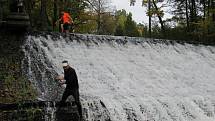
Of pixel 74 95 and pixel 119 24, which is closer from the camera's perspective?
pixel 74 95

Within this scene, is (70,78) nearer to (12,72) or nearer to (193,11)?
(12,72)

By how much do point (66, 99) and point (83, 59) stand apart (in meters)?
4.10

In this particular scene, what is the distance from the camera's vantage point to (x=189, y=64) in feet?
64.2

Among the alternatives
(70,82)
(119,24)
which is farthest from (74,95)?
(119,24)

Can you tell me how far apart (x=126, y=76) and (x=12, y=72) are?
398 centimetres

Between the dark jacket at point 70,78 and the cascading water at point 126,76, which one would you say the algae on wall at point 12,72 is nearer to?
the cascading water at point 126,76

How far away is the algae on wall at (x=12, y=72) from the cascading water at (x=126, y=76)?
0.25m

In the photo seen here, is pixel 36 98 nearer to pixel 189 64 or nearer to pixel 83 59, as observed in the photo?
pixel 83 59

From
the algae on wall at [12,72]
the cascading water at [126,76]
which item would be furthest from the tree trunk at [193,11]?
the algae on wall at [12,72]

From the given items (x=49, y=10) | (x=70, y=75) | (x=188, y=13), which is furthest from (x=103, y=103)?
(x=188, y=13)

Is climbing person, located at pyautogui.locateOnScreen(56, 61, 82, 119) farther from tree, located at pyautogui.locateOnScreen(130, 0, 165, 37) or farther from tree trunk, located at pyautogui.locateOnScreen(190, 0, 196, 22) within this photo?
tree trunk, located at pyautogui.locateOnScreen(190, 0, 196, 22)

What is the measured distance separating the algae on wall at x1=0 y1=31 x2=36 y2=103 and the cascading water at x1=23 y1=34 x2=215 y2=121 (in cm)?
25

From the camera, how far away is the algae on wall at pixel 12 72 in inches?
477

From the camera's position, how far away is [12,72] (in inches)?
534
